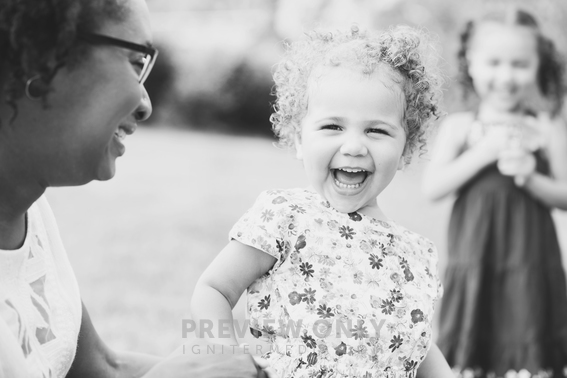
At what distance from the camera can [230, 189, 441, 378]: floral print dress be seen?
6.17 ft

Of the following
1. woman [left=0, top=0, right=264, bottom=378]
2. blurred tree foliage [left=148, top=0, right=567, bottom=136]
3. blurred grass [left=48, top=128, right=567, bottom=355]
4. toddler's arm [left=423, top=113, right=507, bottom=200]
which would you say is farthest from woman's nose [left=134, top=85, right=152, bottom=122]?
blurred tree foliage [left=148, top=0, right=567, bottom=136]

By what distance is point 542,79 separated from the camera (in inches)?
166

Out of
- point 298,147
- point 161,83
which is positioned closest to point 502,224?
point 298,147

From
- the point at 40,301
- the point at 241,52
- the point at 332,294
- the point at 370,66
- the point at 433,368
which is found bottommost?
the point at 241,52

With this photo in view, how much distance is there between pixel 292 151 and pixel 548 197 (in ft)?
6.91

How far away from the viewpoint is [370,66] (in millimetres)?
2014

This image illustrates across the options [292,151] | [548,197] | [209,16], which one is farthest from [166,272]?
[209,16]

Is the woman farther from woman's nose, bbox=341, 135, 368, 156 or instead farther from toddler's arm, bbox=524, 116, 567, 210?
toddler's arm, bbox=524, 116, 567, 210

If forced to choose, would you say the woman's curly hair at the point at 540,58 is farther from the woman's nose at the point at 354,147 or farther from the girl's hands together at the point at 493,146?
the woman's nose at the point at 354,147

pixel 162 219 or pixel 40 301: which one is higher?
pixel 40 301

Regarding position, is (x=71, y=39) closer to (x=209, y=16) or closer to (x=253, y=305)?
(x=253, y=305)

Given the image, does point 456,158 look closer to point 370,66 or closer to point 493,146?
point 493,146

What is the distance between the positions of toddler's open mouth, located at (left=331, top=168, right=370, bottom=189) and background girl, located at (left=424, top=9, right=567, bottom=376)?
2045 millimetres

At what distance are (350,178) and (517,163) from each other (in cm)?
211
